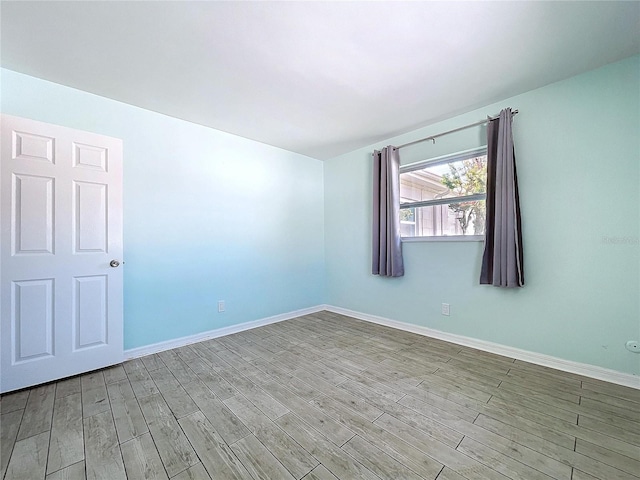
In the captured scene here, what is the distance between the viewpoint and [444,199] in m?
2.98

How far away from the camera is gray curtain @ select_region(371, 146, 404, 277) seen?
10.6ft

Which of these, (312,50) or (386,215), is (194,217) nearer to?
(312,50)

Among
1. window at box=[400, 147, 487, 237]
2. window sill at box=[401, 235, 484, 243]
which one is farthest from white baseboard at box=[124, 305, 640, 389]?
window at box=[400, 147, 487, 237]

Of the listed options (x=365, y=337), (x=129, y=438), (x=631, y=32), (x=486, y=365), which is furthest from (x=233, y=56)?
(x=486, y=365)

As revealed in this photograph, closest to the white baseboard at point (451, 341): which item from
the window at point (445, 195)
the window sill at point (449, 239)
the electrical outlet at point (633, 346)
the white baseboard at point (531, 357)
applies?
the white baseboard at point (531, 357)

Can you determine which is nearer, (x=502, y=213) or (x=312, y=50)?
(x=312, y=50)

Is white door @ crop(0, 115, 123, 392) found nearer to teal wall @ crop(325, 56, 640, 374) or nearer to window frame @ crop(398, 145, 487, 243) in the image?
window frame @ crop(398, 145, 487, 243)

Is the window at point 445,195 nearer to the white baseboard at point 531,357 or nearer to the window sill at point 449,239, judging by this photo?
the window sill at point 449,239

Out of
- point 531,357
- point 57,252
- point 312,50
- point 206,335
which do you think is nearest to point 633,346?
point 531,357

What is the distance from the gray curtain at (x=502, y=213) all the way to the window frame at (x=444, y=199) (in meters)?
0.19

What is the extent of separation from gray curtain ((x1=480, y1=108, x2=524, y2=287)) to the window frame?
0.19 meters

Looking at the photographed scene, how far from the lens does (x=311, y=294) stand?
4.16 metres

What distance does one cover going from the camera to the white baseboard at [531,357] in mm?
1970

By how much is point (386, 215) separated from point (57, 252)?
321cm
